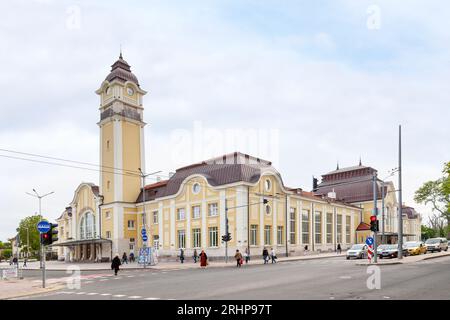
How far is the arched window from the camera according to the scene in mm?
63031

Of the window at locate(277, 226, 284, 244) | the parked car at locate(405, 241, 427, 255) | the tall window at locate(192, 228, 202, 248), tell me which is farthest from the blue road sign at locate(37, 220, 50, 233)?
the parked car at locate(405, 241, 427, 255)

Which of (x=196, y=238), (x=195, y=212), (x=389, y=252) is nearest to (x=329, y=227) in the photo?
(x=196, y=238)

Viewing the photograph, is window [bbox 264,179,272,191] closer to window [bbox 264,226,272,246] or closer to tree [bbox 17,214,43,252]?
window [bbox 264,226,272,246]

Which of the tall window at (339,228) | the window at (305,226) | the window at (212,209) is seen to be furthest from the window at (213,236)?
the tall window at (339,228)

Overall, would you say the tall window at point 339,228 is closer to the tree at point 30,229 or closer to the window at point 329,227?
the window at point 329,227

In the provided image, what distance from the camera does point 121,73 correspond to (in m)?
60.6

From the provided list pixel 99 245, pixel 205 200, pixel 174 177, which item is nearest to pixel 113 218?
pixel 99 245

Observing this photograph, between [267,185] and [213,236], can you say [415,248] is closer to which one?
[267,185]

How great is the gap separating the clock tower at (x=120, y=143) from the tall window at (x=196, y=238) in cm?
1125

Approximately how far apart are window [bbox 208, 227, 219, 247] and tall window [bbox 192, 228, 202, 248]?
1656 millimetres

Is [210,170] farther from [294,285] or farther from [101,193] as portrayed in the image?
[294,285]

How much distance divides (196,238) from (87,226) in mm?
20593
